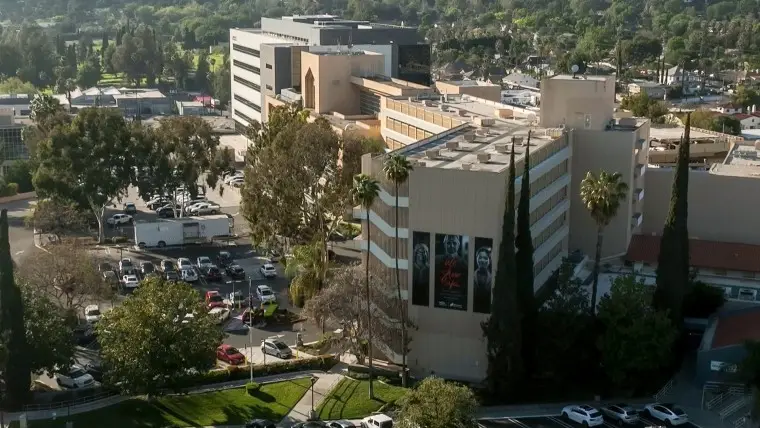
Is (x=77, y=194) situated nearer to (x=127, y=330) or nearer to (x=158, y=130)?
(x=158, y=130)

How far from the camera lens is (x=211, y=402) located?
174ft

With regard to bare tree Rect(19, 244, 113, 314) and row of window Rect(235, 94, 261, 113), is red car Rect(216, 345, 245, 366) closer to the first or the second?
bare tree Rect(19, 244, 113, 314)

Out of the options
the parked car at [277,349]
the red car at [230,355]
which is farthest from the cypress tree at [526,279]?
the red car at [230,355]

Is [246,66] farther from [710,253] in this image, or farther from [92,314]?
[710,253]

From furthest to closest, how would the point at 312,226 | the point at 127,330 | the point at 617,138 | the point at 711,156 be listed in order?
the point at 711,156 → the point at 312,226 → the point at 617,138 → the point at 127,330

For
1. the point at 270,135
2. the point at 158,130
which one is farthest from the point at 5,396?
the point at 158,130

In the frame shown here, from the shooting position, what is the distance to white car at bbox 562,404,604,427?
4997 cm

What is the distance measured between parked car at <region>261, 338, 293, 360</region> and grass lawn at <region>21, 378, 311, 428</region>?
453 cm

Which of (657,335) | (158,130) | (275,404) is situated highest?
(158,130)

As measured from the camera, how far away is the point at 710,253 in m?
67.1

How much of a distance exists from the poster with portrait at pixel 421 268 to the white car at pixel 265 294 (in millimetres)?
16532

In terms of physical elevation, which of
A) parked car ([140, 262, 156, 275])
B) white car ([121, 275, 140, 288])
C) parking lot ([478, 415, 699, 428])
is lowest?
parking lot ([478, 415, 699, 428])

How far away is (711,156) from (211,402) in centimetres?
6399

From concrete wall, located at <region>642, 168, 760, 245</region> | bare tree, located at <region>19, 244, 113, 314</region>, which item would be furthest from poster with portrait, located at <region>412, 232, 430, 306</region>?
concrete wall, located at <region>642, 168, 760, 245</region>
